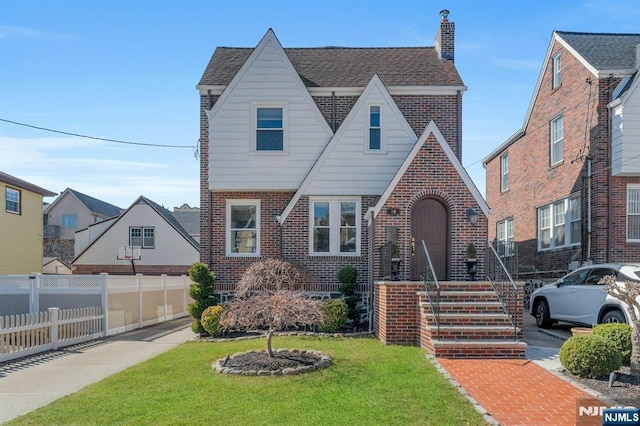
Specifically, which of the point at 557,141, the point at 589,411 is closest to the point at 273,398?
the point at 589,411

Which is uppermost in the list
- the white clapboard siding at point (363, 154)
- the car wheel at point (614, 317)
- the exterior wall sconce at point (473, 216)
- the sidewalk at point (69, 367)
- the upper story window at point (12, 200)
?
the white clapboard siding at point (363, 154)

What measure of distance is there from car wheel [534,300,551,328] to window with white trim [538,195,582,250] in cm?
421

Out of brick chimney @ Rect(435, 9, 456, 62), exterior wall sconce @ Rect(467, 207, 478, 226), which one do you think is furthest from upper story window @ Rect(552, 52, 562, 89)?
exterior wall sconce @ Rect(467, 207, 478, 226)

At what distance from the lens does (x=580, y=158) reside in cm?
1582

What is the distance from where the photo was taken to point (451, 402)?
614 cm

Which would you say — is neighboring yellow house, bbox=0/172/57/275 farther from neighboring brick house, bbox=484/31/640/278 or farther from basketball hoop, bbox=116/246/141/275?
neighboring brick house, bbox=484/31/640/278

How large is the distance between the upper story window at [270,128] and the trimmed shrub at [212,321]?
498cm

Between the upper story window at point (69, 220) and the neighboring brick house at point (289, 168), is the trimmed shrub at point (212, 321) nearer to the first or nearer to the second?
the neighboring brick house at point (289, 168)

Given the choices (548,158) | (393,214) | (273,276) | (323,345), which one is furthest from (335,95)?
(548,158)

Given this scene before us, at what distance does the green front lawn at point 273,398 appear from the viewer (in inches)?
222

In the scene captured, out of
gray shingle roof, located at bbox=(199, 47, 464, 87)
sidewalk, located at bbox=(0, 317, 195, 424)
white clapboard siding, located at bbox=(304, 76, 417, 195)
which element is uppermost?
gray shingle roof, located at bbox=(199, 47, 464, 87)

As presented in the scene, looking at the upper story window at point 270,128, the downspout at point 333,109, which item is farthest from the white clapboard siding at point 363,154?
the upper story window at point 270,128

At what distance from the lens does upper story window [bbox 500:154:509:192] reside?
2309cm

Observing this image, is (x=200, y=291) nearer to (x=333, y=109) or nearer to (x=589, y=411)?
(x=333, y=109)
